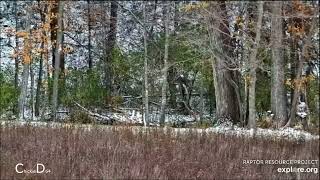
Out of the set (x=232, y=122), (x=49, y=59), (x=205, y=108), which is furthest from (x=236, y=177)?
(x=49, y=59)

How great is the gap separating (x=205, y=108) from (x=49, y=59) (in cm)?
546

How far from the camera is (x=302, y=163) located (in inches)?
204

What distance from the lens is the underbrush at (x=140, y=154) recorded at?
5.08 m

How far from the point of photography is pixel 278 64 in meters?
7.71

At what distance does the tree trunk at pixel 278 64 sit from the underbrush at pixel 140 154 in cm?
141

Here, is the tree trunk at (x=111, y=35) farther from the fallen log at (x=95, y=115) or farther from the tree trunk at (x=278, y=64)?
the tree trunk at (x=278, y=64)

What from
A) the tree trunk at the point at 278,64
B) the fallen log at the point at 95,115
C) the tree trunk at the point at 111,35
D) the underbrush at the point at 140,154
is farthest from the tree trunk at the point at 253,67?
the tree trunk at the point at 111,35

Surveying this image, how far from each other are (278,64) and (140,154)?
10.2 feet

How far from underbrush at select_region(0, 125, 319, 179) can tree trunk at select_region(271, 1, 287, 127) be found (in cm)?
141

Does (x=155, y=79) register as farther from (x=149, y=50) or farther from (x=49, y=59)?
(x=49, y=59)

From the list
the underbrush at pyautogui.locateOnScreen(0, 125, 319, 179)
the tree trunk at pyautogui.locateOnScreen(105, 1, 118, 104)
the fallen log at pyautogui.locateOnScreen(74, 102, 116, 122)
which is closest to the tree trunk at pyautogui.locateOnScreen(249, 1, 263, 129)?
the underbrush at pyautogui.locateOnScreen(0, 125, 319, 179)

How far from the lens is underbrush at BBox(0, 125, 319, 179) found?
16.7 ft

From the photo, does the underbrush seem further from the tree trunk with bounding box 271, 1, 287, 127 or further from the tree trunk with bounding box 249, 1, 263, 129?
the tree trunk with bounding box 271, 1, 287, 127

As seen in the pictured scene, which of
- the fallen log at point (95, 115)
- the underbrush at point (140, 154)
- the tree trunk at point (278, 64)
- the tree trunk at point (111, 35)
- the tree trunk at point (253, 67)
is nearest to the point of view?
the underbrush at point (140, 154)
